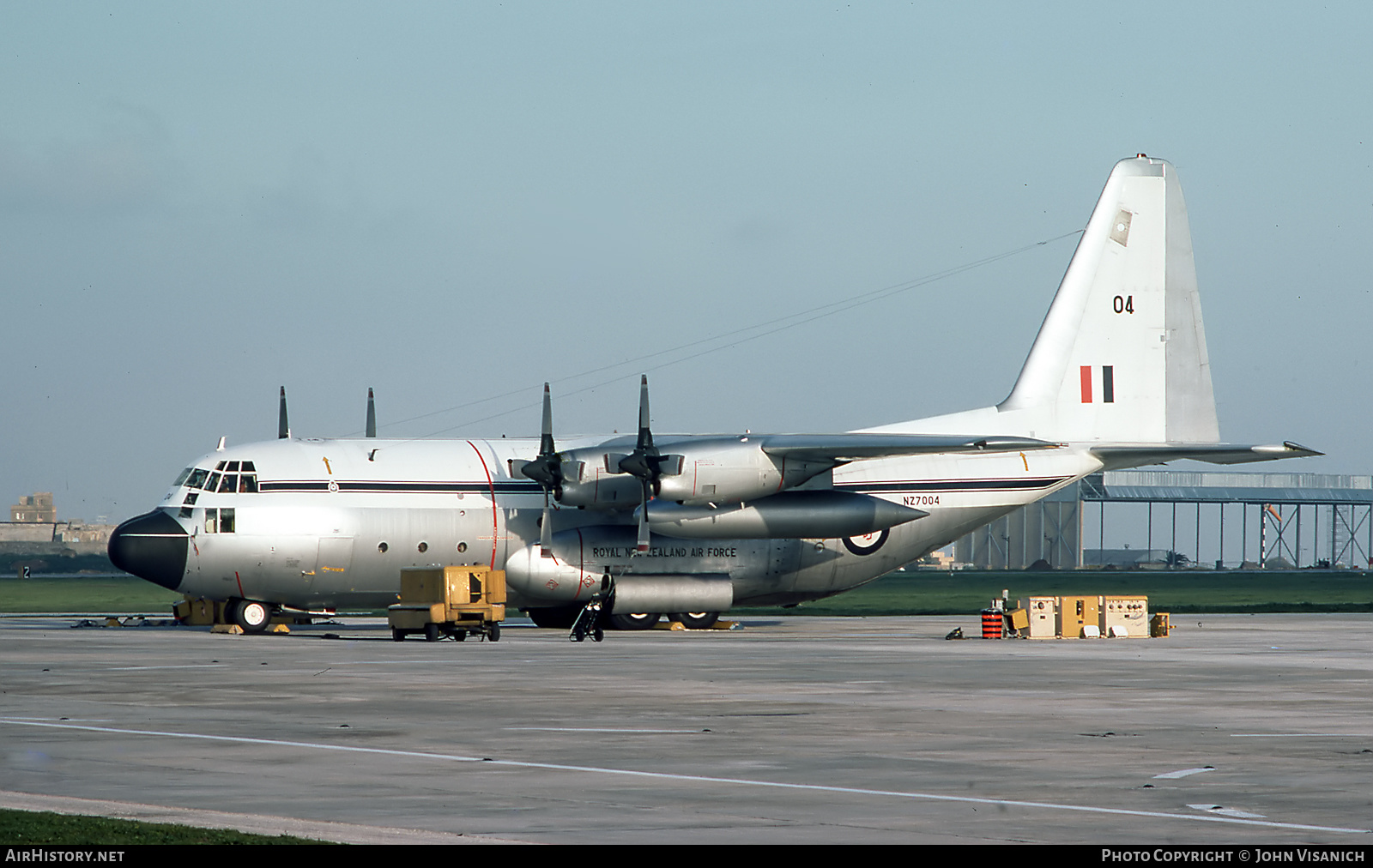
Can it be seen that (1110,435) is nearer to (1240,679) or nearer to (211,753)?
(1240,679)

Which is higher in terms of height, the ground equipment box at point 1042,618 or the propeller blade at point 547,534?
the propeller blade at point 547,534

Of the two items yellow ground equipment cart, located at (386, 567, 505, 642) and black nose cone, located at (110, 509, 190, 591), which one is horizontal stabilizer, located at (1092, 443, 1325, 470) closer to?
yellow ground equipment cart, located at (386, 567, 505, 642)

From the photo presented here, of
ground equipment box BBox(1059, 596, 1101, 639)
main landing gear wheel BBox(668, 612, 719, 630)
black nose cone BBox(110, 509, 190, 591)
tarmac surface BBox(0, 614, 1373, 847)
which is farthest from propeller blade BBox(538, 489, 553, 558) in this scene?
ground equipment box BBox(1059, 596, 1101, 639)

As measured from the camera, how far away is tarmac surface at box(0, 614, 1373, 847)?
10.7 meters

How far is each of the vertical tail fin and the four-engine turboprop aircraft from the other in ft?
0.17

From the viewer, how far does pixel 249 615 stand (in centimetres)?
3703

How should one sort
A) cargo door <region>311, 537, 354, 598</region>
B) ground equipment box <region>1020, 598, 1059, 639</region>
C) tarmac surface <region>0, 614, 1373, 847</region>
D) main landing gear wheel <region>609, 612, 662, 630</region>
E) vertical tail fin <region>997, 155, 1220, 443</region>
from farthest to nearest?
vertical tail fin <region>997, 155, 1220, 443</region>, main landing gear wheel <region>609, 612, 662, 630</region>, ground equipment box <region>1020, 598, 1059, 639</region>, cargo door <region>311, 537, 354, 598</region>, tarmac surface <region>0, 614, 1373, 847</region>

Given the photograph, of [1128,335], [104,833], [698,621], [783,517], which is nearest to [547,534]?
[783,517]

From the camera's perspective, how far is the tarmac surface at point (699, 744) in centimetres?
1074

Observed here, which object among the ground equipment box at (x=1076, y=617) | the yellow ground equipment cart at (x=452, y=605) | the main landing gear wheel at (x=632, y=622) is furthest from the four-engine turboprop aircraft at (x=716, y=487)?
the ground equipment box at (x=1076, y=617)

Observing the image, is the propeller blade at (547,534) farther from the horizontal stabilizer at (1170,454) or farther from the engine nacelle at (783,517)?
the horizontal stabilizer at (1170,454)

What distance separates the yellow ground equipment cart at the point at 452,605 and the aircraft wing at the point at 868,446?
6980 mm

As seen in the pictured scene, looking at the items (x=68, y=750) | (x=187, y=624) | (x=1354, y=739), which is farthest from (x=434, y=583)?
(x=1354, y=739)

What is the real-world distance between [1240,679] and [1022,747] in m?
Result: 10.2
